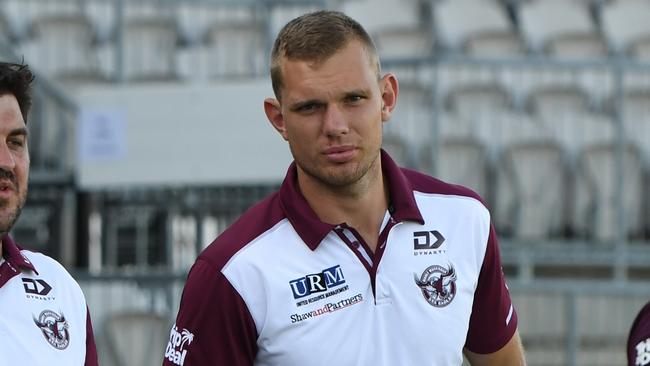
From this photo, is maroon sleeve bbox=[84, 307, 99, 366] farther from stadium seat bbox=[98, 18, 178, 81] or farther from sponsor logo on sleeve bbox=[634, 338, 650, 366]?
stadium seat bbox=[98, 18, 178, 81]

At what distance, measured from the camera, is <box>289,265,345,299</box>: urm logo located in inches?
137

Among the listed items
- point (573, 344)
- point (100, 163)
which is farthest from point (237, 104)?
point (573, 344)

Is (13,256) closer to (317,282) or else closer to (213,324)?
(213,324)

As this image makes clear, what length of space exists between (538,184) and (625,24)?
108 inches

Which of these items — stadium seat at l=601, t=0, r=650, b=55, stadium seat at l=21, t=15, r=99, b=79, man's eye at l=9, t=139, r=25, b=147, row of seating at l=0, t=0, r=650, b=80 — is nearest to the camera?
man's eye at l=9, t=139, r=25, b=147

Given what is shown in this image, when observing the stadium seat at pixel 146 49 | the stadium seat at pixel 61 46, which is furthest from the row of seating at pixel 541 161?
the stadium seat at pixel 61 46

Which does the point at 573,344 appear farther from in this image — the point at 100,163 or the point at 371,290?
the point at 371,290

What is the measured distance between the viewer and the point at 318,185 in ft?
11.8

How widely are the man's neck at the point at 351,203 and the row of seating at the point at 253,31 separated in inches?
272

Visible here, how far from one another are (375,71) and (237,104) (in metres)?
5.21

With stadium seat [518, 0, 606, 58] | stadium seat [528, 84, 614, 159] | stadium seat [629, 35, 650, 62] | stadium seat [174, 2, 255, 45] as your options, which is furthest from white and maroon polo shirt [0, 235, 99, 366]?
stadium seat [629, 35, 650, 62]

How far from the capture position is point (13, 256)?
11.6 feet

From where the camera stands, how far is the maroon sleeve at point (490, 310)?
3.74 metres

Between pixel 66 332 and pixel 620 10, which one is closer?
pixel 66 332
